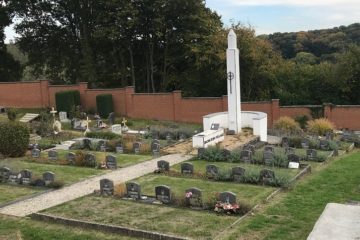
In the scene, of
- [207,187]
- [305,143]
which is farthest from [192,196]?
[305,143]

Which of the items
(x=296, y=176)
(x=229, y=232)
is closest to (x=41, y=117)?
(x=296, y=176)

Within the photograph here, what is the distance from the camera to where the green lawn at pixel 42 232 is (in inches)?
439

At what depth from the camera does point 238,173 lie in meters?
15.8

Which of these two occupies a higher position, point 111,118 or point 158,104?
point 158,104

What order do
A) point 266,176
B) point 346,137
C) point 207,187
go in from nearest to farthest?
1. point 207,187
2. point 266,176
3. point 346,137

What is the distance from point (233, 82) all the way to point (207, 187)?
34.6 feet

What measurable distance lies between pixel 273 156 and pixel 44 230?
9.70 m

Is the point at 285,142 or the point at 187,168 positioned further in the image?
the point at 285,142

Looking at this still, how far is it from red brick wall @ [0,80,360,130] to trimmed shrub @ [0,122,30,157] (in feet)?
48.7

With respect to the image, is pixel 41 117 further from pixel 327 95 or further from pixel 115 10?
pixel 327 95

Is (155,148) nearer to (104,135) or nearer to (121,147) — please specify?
(121,147)

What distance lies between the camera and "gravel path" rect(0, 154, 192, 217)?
1360 cm

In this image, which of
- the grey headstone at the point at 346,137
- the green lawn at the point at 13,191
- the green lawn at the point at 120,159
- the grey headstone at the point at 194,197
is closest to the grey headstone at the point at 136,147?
the green lawn at the point at 120,159

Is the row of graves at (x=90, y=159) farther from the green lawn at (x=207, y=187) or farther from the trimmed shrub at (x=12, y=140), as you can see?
the green lawn at (x=207, y=187)
